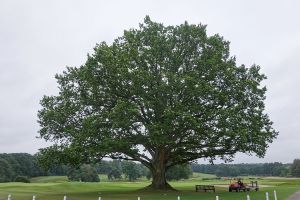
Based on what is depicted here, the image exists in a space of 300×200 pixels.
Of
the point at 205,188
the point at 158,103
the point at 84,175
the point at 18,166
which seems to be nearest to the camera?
the point at 158,103

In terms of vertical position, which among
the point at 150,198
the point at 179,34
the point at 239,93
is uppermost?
the point at 179,34

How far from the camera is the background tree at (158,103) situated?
46.3 metres

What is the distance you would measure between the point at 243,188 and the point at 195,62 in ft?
57.2

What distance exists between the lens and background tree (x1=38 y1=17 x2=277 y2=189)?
4628 cm

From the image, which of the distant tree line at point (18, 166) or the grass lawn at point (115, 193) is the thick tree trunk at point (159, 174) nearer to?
the grass lawn at point (115, 193)

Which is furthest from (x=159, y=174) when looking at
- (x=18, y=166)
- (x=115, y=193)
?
(x=18, y=166)

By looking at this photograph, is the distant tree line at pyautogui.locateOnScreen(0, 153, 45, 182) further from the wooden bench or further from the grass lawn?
the wooden bench

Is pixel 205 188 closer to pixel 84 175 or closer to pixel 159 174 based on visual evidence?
pixel 159 174

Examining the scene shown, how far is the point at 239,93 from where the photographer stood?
1971 inches

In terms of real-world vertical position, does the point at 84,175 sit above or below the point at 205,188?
above

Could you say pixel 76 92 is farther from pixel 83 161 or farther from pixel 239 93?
pixel 239 93

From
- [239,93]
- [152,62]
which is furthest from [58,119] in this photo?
[239,93]

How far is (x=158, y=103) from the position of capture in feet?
156

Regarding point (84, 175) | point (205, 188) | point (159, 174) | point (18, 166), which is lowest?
point (205, 188)
